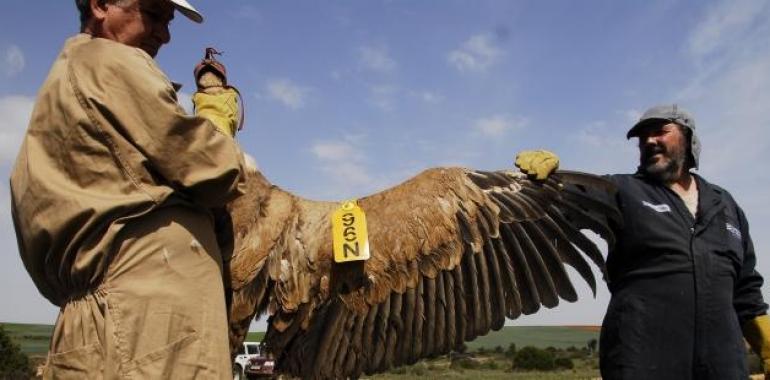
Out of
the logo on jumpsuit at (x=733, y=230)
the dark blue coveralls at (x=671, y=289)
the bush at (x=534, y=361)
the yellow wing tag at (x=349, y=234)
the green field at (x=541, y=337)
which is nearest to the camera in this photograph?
the yellow wing tag at (x=349, y=234)

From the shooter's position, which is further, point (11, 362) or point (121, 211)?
point (11, 362)

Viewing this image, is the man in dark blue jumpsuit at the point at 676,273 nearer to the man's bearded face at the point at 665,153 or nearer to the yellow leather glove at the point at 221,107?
the man's bearded face at the point at 665,153

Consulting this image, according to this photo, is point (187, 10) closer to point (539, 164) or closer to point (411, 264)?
point (411, 264)

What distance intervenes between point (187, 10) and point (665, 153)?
3271mm

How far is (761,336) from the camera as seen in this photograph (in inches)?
180

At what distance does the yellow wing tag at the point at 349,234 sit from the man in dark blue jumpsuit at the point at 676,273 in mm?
1192

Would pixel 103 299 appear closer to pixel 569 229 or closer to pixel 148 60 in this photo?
pixel 148 60

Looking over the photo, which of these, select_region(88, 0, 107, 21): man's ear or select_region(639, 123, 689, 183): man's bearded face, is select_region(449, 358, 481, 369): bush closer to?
select_region(639, 123, 689, 183): man's bearded face

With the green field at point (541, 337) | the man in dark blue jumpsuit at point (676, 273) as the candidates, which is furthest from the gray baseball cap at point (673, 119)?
the green field at point (541, 337)

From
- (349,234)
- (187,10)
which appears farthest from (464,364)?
(187,10)

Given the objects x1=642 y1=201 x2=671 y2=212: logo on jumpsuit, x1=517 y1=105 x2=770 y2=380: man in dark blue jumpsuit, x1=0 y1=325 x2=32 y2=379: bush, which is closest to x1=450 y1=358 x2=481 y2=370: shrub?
x1=0 y1=325 x2=32 y2=379: bush

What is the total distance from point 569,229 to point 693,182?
0.93 metres

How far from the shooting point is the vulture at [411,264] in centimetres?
379

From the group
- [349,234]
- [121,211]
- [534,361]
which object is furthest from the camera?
[534,361]
